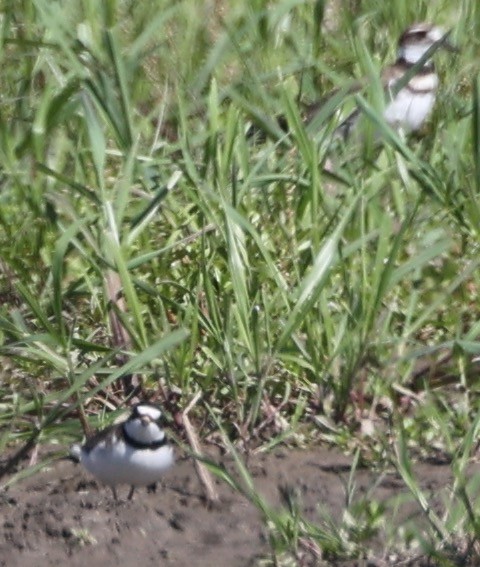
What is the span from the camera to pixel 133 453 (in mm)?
4582

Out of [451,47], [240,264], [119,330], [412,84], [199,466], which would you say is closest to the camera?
[199,466]

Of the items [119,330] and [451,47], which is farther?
[451,47]

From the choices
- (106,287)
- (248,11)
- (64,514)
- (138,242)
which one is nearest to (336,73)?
(248,11)

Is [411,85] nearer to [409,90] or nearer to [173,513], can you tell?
[409,90]

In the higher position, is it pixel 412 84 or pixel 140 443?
pixel 412 84

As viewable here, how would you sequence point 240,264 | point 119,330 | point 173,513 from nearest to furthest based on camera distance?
point 173,513 → point 240,264 → point 119,330

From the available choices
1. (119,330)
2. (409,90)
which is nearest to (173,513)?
(119,330)

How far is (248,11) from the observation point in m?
6.55

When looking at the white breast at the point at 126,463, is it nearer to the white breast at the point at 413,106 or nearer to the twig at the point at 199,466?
the twig at the point at 199,466

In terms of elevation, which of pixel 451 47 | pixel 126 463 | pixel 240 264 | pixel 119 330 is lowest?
pixel 126 463

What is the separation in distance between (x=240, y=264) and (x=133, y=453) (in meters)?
0.59

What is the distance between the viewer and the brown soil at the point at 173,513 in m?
4.20

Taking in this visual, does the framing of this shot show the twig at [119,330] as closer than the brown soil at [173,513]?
No

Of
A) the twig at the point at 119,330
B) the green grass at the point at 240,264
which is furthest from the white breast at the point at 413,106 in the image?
the twig at the point at 119,330
